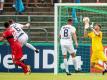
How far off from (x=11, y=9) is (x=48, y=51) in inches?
165

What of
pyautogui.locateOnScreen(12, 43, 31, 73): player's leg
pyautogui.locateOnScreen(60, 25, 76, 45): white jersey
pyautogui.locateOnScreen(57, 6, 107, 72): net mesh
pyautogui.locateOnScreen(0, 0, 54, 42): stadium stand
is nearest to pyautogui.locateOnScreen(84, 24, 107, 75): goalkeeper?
pyautogui.locateOnScreen(60, 25, 76, 45): white jersey

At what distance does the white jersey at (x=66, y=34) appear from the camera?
27078 millimetres

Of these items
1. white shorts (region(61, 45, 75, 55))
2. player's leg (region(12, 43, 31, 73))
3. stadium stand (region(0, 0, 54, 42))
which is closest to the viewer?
player's leg (region(12, 43, 31, 73))

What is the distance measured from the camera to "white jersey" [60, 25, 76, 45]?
2708 cm

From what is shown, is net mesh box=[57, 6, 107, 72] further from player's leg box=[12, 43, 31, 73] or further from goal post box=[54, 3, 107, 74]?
player's leg box=[12, 43, 31, 73]

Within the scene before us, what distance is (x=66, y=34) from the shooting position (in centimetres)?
2720

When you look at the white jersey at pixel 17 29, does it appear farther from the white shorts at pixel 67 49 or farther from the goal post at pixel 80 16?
the goal post at pixel 80 16

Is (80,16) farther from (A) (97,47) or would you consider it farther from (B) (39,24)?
(B) (39,24)

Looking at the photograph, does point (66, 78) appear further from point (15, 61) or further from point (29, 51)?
point (29, 51)

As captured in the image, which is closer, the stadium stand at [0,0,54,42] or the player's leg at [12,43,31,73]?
the player's leg at [12,43,31,73]

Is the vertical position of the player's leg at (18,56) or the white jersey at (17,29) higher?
the white jersey at (17,29)

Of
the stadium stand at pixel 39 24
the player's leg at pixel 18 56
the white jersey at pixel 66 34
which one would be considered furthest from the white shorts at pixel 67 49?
the stadium stand at pixel 39 24

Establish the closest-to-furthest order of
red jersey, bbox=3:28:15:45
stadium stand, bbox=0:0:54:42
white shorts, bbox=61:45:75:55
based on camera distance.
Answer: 1. red jersey, bbox=3:28:15:45
2. white shorts, bbox=61:45:75:55
3. stadium stand, bbox=0:0:54:42

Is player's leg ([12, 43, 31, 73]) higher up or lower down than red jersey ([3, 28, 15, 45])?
lower down
